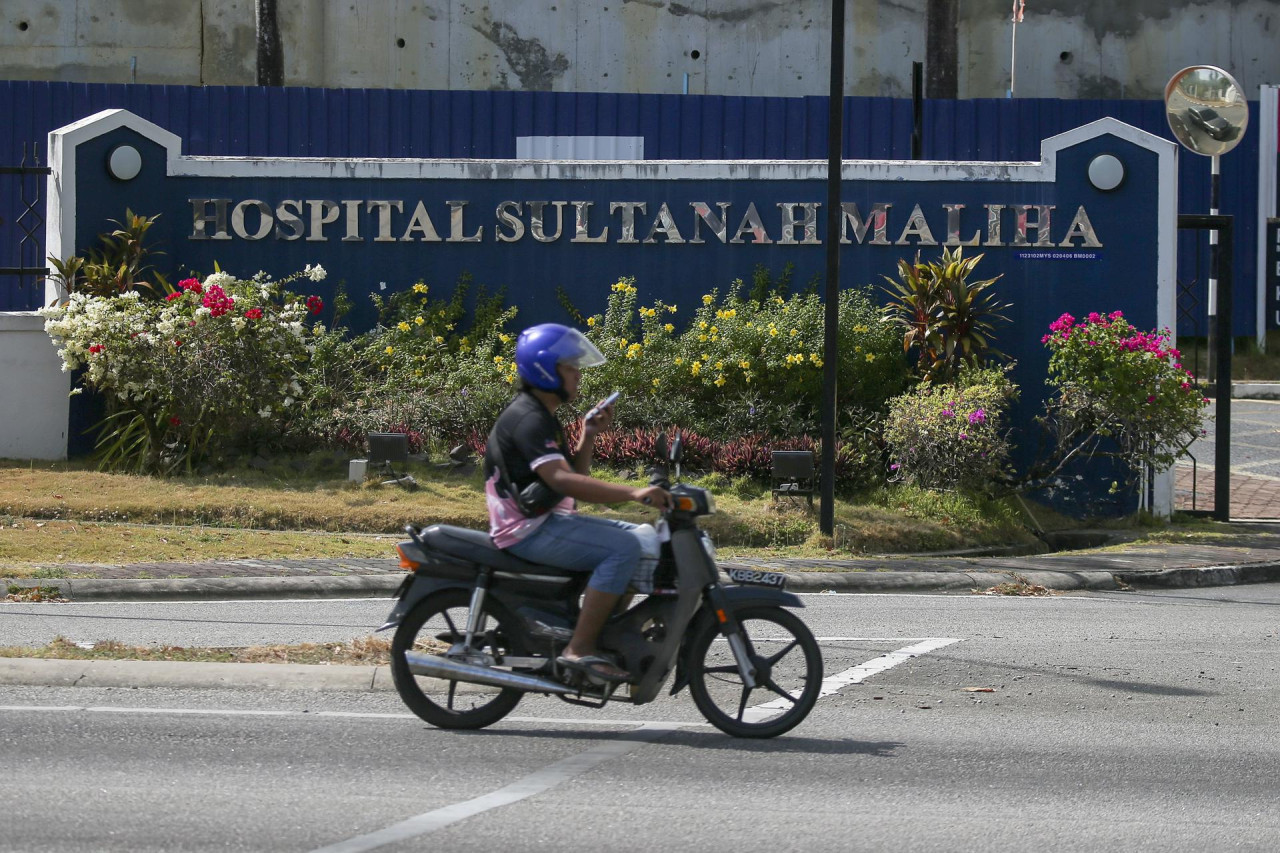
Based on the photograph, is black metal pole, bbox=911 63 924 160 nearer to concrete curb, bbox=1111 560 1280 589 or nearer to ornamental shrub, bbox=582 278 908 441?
ornamental shrub, bbox=582 278 908 441

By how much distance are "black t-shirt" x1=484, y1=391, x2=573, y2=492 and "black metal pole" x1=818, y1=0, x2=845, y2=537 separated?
282 inches

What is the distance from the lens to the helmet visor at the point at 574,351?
266 inches

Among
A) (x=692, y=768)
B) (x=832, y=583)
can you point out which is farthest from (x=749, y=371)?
(x=692, y=768)

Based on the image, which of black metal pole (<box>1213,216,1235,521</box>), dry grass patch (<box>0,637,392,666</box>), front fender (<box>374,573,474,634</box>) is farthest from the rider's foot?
black metal pole (<box>1213,216,1235,521</box>)

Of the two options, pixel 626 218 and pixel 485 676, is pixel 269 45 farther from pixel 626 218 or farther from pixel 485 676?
pixel 485 676

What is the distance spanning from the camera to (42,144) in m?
21.5

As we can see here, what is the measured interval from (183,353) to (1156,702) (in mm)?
10485

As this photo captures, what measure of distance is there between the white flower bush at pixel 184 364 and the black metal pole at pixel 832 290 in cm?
547

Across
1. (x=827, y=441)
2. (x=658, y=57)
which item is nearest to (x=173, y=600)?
(x=827, y=441)

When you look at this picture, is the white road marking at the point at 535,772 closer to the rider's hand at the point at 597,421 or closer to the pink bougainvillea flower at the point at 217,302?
the rider's hand at the point at 597,421

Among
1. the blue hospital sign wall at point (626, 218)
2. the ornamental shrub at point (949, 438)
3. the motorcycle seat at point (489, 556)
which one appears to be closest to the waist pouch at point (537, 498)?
the motorcycle seat at point (489, 556)

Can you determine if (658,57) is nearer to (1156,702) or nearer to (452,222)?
(452,222)

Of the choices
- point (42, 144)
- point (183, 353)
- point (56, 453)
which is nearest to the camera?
point (183, 353)

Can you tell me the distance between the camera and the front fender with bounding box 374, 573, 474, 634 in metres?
6.86
